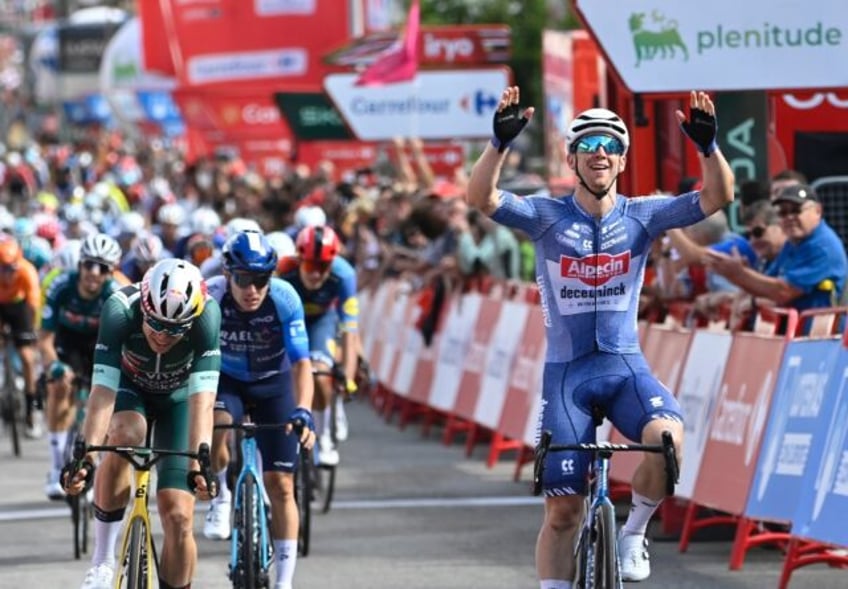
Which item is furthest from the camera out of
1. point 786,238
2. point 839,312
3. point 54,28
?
point 54,28

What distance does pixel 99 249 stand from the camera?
1453 centimetres

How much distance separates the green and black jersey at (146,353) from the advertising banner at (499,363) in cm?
800

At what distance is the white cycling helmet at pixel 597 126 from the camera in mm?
9516

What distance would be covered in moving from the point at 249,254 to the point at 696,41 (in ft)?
14.6

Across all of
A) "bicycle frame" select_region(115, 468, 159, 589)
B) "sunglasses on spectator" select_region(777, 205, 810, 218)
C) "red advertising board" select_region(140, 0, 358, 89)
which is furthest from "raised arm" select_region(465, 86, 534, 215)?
"red advertising board" select_region(140, 0, 358, 89)

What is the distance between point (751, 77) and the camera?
47.5 feet

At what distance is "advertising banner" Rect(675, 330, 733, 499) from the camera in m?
13.2

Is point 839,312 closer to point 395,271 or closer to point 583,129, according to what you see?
point 583,129

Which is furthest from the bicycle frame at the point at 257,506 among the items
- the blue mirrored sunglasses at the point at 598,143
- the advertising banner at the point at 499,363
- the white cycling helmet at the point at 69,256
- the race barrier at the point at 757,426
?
the advertising banner at the point at 499,363

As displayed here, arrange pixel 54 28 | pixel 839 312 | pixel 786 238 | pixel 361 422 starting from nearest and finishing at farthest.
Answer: pixel 839 312
pixel 786 238
pixel 361 422
pixel 54 28

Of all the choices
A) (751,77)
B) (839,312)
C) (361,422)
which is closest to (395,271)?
(361,422)

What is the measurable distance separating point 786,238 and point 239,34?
38740 mm

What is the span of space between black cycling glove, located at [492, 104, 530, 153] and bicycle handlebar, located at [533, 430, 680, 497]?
117 centimetres

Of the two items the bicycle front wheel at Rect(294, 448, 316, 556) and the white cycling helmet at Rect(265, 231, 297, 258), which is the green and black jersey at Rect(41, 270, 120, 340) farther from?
the bicycle front wheel at Rect(294, 448, 316, 556)
